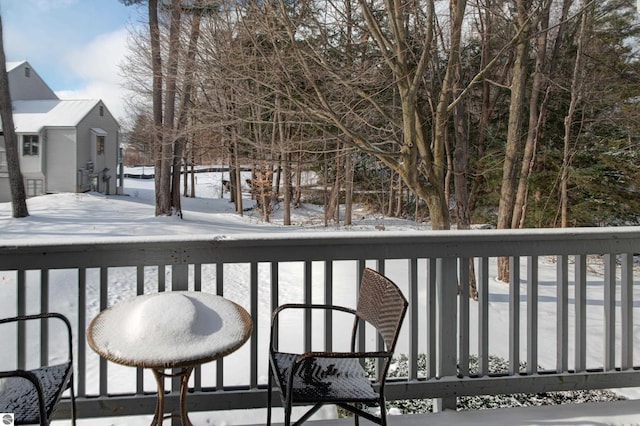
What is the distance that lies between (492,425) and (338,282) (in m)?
4.63

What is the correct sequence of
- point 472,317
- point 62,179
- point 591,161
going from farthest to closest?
point 62,179
point 591,161
point 472,317

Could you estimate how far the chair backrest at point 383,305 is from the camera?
1676 millimetres

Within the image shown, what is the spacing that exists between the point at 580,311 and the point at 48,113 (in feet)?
75.5

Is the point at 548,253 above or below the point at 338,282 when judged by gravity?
above

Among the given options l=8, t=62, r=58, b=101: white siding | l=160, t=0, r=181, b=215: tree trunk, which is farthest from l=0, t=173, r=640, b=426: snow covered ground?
l=8, t=62, r=58, b=101: white siding

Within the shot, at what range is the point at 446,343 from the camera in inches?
92.4

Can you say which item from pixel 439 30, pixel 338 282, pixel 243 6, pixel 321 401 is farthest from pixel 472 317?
pixel 243 6

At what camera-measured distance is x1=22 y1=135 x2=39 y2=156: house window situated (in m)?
19.2

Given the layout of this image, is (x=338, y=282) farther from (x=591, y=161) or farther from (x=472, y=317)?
(x=591, y=161)

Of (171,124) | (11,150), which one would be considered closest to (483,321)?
(171,124)

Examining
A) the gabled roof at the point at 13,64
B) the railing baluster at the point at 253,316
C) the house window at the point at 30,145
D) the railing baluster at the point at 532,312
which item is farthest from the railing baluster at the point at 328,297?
the gabled roof at the point at 13,64

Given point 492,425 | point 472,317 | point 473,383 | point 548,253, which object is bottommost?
point 472,317

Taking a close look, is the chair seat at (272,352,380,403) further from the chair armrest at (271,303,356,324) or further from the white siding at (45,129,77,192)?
the white siding at (45,129,77,192)

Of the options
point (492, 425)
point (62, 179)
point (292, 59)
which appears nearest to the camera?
point (492, 425)
